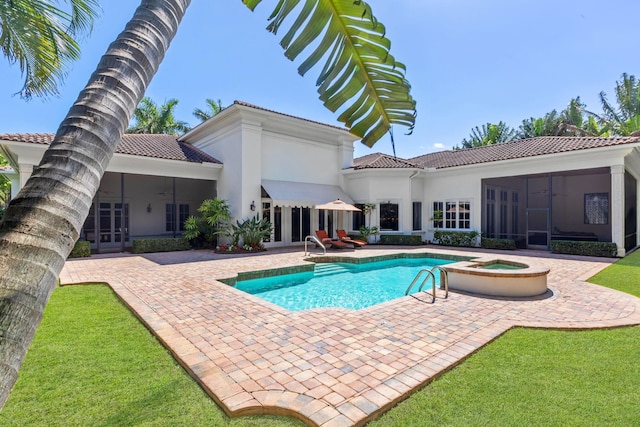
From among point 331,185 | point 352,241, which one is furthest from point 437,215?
point 331,185

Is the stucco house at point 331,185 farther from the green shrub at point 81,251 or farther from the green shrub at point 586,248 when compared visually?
the green shrub at point 81,251

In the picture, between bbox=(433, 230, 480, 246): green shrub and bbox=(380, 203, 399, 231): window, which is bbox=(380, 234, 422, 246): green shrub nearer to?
bbox=(380, 203, 399, 231): window

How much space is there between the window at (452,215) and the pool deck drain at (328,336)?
47.5 feet

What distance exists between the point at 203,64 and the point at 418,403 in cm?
778

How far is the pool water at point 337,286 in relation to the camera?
13328mm

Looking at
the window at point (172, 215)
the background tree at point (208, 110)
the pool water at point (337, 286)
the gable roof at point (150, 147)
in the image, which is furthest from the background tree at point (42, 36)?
the background tree at point (208, 110)

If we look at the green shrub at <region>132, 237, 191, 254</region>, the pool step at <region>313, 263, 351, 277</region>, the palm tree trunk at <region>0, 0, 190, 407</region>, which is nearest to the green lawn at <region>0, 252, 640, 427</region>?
the palm tree trunk at <region>0, 0, 190, 407</region>

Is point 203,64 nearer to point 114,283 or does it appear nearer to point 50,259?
point 50,259

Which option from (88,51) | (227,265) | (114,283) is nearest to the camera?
(88,51)

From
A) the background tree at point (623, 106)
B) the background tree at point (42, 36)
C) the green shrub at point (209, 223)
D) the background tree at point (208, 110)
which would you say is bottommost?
the green shrub at point (209, 223)

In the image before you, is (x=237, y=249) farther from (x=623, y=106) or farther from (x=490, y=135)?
(x=623, y=106)

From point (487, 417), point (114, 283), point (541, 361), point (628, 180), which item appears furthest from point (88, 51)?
point (628, 180)

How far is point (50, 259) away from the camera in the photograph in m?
1.93

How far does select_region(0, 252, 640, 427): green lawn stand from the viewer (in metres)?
4.77
